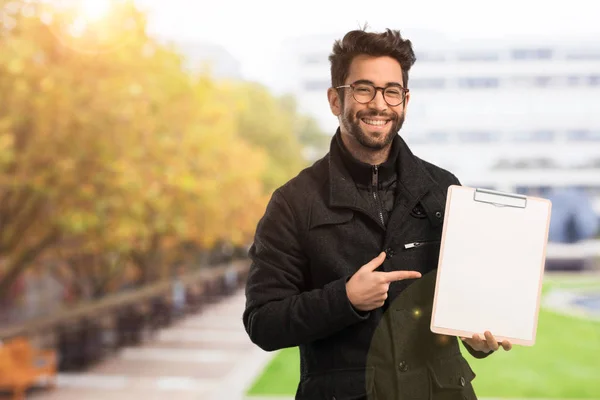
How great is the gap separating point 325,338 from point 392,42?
55cm

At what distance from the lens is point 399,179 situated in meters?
1.50

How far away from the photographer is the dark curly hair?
1.45m

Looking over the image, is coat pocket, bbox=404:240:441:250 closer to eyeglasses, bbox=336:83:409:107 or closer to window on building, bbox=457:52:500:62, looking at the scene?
eyeglasses, bbox=336:83:409:107

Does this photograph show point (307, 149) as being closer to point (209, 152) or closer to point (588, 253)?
point (209, 152)

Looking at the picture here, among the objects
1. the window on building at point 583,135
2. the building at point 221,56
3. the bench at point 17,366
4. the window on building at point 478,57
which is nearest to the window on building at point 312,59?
the building at point 221,56

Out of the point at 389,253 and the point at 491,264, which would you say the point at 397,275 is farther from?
the point at 491,264

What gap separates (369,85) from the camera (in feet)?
4.81

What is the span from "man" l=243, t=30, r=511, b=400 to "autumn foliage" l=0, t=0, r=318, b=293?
18.2 ft

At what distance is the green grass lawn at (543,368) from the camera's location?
1050 centimetres

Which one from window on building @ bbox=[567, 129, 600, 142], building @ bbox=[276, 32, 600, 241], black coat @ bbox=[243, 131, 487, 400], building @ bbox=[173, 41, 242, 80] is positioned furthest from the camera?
window on building @ bbox=[567, 129, 600, 142]

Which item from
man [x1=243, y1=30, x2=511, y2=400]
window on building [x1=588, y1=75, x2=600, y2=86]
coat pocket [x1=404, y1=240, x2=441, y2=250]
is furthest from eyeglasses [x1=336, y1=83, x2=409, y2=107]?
window on building [x1=588, y1=75, x2=600, y2=86]

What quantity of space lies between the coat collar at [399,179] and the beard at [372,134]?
0.20 feet

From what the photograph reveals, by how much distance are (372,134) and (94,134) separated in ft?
20.2

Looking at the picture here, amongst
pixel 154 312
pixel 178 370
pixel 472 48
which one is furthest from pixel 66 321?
pixel 472 48
